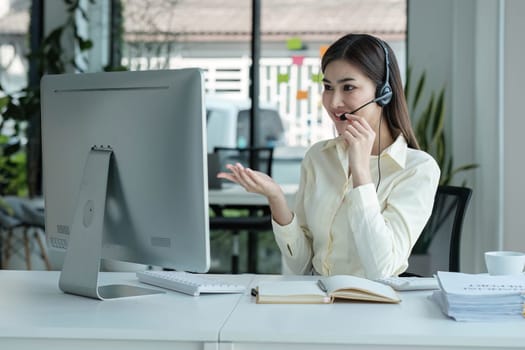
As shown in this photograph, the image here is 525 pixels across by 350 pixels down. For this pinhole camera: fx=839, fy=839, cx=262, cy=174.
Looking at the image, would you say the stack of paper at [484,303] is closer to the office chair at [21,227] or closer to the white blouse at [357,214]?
the white blouse at [357,214]

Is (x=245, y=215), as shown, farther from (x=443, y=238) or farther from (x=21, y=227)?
(x=443, y=238)

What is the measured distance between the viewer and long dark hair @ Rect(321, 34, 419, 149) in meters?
2.43

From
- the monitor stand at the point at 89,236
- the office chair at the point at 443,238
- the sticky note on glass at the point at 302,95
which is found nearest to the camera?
the monitor stand at the point at 89,236

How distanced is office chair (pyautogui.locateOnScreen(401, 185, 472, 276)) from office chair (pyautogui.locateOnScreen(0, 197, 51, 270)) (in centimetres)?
342

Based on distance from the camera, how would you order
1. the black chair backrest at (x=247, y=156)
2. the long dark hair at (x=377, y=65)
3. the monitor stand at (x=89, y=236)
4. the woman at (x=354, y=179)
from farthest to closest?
1. the black chair backrest at (x=247, y=156)
2. the long dark hair at (x=377, y=65)
3. the woman at (x=354, y=179)
4. the monitor stand at (x=89, y=236)

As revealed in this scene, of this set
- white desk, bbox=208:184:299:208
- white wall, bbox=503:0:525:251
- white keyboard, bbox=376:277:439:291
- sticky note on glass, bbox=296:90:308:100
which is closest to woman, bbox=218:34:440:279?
white keyboard, bbox=376:277:439:291

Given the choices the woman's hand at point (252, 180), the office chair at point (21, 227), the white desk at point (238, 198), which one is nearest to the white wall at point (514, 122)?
the white desk at point (238, 198)

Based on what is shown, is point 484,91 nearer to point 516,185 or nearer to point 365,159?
point 516,185

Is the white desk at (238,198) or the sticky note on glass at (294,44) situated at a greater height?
the sticky note on glass at (294,44)

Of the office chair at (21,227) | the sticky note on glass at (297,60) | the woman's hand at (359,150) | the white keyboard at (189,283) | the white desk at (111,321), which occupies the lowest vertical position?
the office chair at (21,227)

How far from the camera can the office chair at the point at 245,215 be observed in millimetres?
4973

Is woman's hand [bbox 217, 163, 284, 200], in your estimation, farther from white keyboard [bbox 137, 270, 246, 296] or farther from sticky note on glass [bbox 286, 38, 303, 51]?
sticky note on glass [bbox 286, 38, 303, 51]

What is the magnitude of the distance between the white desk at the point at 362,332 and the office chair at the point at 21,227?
4.00m

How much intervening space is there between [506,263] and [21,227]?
448 centimetres
